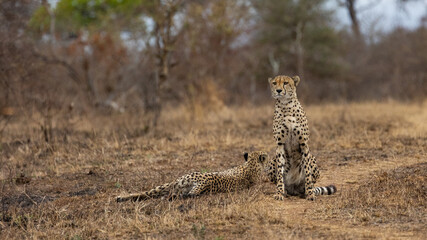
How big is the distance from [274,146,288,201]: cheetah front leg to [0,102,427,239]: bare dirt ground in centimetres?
9

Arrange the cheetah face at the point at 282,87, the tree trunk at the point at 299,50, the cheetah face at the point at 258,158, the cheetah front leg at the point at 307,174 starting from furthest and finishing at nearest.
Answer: the tree trunk at the point at 299,50
the cheetah face at the point at 258,158
the cheetah front leg at the point at 307,174
the cheetah face at the point at 282,87

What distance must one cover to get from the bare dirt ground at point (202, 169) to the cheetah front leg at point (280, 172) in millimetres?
92

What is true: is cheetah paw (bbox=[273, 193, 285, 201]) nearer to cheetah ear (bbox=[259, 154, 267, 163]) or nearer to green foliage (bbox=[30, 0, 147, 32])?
cheetah ear (bbox=[259, 154, 267, 163])

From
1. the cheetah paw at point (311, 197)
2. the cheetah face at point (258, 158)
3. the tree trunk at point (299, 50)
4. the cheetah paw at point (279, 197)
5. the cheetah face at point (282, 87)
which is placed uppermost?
the tree trunk at point (299, 50)

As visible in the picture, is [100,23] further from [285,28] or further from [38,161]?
[38,161]

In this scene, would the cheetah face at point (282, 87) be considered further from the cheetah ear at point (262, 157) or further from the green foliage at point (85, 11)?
the green foliage at point (85, 11)

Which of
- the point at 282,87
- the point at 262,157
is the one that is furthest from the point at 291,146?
the point at 282,87

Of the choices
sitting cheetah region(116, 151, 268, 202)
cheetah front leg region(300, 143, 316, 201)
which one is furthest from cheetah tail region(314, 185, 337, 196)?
sitting cheetah region(116, 151, 268, 202)

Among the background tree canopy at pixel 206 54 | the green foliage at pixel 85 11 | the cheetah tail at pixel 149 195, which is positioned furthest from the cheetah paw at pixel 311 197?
the green foliage at pixel 85 11

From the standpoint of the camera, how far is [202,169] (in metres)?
6.92

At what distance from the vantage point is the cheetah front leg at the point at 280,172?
5309 millimetres

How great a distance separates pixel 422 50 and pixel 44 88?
13222 millimetres

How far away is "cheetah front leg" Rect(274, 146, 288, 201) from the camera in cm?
531

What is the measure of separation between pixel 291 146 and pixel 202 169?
69.8 inches
